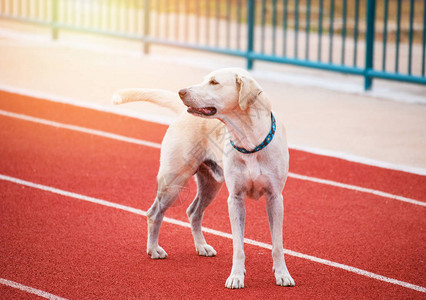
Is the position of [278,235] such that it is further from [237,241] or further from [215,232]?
[215,232]

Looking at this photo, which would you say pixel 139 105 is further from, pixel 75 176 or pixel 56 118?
pixel 75 176

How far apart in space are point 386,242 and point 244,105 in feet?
Answer: 7.15

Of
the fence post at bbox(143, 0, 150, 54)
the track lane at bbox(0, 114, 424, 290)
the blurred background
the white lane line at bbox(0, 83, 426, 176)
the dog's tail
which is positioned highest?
the dog's tail

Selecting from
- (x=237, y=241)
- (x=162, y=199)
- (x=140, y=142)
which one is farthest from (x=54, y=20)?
(x=237, y=241)

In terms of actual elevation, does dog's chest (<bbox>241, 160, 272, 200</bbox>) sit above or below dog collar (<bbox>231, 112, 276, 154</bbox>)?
below

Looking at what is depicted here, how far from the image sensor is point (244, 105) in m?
5.50

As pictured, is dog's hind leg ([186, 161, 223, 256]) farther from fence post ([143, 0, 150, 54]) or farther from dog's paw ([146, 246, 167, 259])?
fence post ([143, 0, 150, 54])

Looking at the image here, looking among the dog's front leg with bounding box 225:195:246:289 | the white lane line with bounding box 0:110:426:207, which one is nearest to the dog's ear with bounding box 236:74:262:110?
the dog's front leg with bounding box 225:195:246:289

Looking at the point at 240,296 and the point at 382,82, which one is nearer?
the point at 240,296

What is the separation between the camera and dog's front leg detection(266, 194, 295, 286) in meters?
5.82

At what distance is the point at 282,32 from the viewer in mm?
19453

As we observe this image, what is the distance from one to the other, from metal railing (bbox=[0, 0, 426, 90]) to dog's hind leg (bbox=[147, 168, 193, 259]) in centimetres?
684

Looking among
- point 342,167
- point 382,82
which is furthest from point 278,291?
point 382,82

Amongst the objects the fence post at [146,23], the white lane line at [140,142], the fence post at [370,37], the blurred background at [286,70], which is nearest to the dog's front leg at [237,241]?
the white lane line at [140,142]
